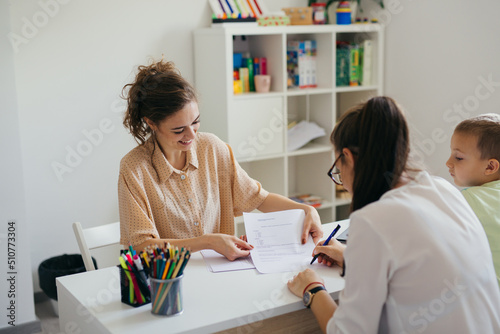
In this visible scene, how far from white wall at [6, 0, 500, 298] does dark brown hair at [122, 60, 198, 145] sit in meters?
1.22

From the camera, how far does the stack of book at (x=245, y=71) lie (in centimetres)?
350

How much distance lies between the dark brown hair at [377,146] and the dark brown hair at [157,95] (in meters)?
0.84

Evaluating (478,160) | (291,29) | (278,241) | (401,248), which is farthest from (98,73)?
(401,248)

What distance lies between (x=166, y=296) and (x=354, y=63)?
2.68 metres

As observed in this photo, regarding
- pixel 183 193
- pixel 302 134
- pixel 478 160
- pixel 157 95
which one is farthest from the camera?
pixel 302 134

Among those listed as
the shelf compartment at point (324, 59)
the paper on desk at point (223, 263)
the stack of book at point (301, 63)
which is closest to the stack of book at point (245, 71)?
the stack of book at point (301, 63)

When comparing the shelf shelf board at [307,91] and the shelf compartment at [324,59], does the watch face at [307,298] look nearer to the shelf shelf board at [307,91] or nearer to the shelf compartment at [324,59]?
the shelf shelf board at [307,91]

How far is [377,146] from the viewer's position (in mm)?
1349

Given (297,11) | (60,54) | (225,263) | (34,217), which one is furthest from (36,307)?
(297,11)

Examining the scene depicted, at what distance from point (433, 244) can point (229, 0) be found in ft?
8.41

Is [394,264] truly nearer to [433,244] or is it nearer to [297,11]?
[433,244]

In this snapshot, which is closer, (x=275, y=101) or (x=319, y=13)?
(x=275, y=101)

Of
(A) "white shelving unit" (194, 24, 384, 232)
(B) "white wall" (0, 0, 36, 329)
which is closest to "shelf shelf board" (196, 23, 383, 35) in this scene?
(A) "white shelving unit" (194, 24, 384, 232)

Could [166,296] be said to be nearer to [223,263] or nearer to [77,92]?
[223,263]
